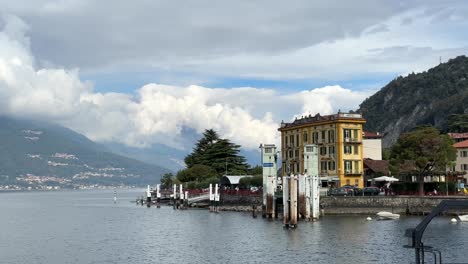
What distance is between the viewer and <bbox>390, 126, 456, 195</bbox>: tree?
107m

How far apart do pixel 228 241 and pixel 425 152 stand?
1755 inches

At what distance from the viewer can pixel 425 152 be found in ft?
352

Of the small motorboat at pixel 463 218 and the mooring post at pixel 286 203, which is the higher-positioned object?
the mooring post at pixel 286 203

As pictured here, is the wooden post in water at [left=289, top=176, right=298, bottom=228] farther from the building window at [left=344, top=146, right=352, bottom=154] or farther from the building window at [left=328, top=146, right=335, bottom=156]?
the building window at [left=328, top=146, right=335, bottom=156]

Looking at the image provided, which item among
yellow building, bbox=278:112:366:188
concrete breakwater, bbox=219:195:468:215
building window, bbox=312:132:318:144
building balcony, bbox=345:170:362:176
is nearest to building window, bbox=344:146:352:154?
yellow building, bbox=278:112:366:188

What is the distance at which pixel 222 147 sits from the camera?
17825 centimetres

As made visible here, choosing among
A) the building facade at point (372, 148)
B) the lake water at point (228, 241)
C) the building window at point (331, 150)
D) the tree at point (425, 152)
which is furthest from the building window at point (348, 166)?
the lake water at point (228, 241)

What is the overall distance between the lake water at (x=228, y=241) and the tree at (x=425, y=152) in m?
15.1

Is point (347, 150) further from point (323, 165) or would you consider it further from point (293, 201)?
point (293, 201)

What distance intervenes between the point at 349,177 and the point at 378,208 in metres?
21.5

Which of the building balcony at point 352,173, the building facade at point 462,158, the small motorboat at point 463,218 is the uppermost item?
the building facade at point 462,158

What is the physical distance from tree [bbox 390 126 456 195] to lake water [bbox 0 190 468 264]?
15.1 m

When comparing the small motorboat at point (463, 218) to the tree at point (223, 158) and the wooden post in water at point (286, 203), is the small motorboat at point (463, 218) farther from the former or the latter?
the tree at point (223, 158)

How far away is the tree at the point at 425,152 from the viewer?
107250 mm
